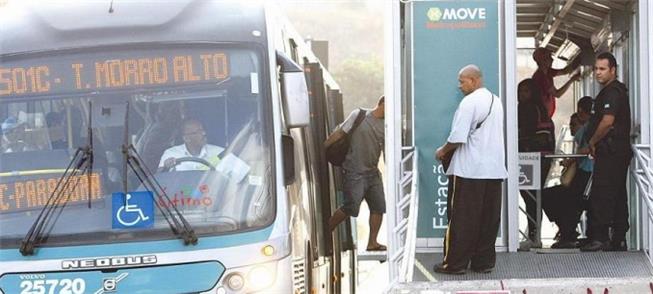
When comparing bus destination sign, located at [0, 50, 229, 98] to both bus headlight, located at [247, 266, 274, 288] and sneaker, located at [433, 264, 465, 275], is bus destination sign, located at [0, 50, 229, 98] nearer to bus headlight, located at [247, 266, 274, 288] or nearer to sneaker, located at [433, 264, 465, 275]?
bus headlight, located at [247, 266, 274, 288]

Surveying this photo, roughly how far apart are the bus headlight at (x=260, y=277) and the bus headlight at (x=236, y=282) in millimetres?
49

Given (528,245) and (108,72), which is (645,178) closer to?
(528,245)

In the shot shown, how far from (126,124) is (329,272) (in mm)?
3606

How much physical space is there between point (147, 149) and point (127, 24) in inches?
36.5

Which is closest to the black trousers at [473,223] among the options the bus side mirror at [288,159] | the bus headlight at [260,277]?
the bus side mirror at [288,159]

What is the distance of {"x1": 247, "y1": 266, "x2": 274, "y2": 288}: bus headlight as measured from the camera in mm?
7629

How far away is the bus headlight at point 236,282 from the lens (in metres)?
7.62

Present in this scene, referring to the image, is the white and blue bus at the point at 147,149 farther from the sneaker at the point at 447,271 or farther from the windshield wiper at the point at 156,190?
the sneaker at the point at 447,271

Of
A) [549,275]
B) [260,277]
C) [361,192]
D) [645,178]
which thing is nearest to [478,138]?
[549,275]

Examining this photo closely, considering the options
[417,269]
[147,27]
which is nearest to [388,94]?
[417,269]

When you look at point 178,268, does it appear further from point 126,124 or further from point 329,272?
point 329,272

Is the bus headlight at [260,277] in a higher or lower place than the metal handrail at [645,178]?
lower

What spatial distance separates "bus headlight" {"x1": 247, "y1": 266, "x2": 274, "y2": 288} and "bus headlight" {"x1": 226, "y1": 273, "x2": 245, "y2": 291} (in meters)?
0.05

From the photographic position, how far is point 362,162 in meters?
11.7
